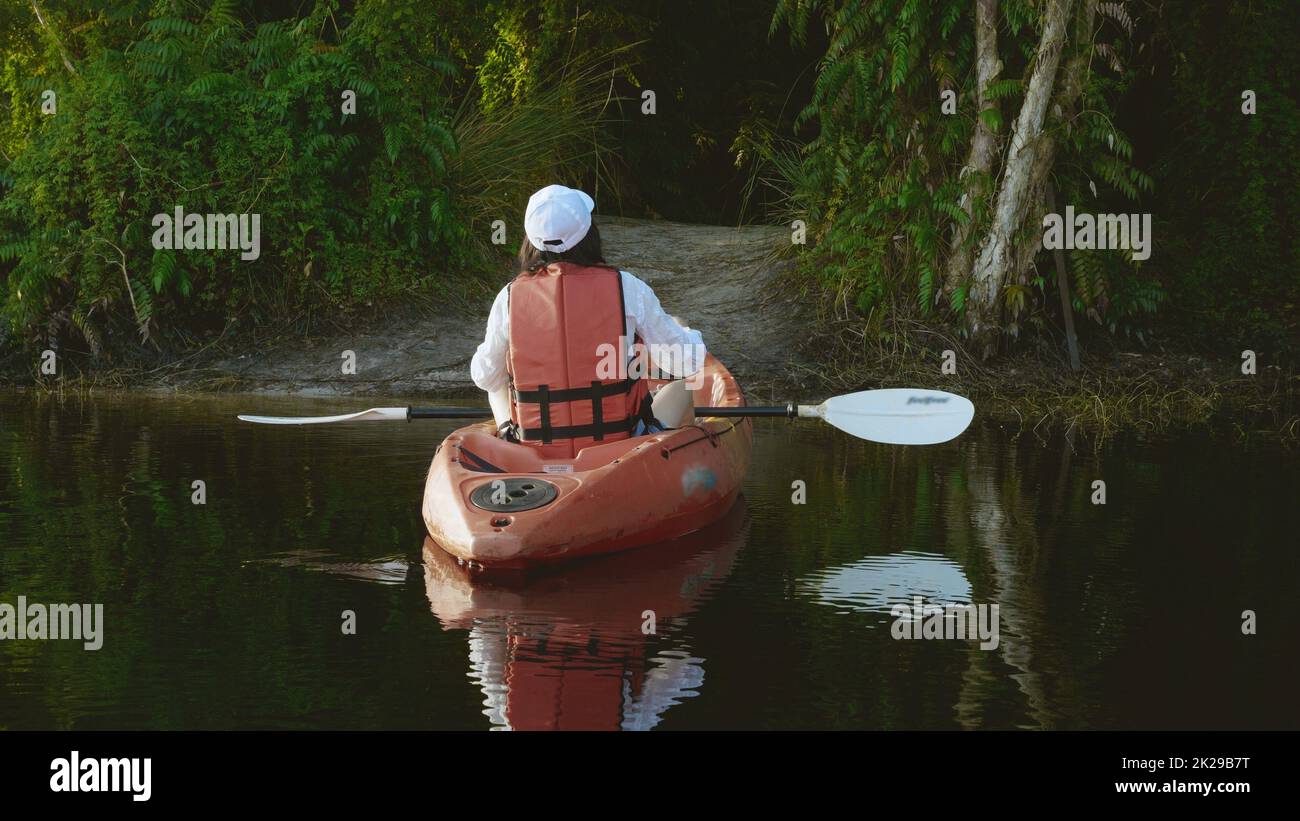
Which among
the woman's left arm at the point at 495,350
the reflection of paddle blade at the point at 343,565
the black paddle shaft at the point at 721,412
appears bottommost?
the reflection of paddle blade at the point at 343,565

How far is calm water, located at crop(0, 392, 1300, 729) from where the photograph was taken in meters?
4.69

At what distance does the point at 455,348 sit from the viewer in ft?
43.1

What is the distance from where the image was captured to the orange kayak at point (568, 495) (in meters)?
6.45

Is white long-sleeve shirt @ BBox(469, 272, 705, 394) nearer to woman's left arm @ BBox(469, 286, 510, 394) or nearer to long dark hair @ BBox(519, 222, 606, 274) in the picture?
woman's left arm @ BBox(469, 286, 510, 394)

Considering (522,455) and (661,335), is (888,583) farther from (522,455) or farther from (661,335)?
(522,455)

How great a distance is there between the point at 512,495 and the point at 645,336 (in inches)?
39.1

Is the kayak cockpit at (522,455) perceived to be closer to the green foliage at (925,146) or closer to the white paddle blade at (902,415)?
the white paddle blade at (902,415)

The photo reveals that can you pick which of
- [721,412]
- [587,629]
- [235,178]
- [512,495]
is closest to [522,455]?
[512,495]

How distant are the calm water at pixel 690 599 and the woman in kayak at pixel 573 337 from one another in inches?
Answer: 25.2

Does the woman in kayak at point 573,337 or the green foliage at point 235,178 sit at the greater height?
the green foliage at point 235,178

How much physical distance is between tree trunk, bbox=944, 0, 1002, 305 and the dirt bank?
4.47 ft

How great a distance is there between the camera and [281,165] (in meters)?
13.4

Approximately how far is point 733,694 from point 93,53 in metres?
11.7

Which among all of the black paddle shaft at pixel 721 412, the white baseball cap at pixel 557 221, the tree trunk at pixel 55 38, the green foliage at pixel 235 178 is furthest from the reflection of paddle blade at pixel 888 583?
the tree trunk at pixel 55 38
